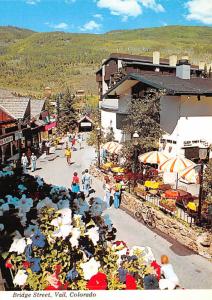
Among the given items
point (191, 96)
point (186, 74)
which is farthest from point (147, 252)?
point (186, 74)

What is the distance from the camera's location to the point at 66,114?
104ft

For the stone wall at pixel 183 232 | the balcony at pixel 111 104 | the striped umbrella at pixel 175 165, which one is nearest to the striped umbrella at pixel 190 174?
the striped umbrella at pixel 175 165

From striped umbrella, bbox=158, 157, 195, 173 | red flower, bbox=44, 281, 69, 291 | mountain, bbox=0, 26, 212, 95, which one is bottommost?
striped umbrella, bbox=158, 157, 195, 173

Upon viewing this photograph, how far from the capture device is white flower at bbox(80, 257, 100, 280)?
342 centimetres

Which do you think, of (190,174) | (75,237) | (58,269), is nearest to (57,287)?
(58,269)

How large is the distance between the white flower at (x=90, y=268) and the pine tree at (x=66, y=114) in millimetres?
28320

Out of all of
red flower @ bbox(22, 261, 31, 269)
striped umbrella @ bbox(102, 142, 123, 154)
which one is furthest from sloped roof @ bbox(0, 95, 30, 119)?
red flower @ bbox(22, 261, 31, 269)

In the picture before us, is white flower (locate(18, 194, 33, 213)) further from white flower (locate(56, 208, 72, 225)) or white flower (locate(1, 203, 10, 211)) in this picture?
white flower (locate(56, 208, 72, 225))

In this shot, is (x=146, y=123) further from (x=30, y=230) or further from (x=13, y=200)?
(x=30, y=230)

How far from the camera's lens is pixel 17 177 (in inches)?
163

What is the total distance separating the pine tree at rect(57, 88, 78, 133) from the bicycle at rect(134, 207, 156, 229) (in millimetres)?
22601

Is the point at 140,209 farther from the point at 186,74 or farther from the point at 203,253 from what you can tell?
the point at 186,74

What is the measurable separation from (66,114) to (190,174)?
75.8 feet

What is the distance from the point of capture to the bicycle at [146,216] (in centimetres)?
888
